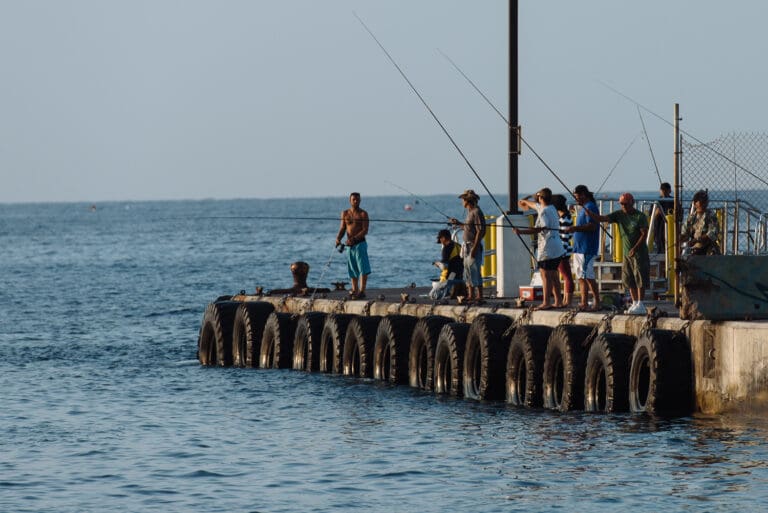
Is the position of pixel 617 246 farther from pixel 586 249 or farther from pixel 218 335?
pixel 218 335

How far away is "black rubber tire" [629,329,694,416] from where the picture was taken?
17391mm

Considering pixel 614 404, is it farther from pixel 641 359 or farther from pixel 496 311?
pixel 496 311

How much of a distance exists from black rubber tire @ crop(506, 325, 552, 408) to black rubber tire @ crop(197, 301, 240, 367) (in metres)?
8.57

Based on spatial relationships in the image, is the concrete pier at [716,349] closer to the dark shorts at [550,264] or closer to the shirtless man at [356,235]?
the dark shorts at [550,264]

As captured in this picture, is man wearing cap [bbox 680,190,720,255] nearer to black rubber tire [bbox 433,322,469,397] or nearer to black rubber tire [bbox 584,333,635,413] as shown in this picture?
black rubber tire [bbox 584,333,635,413]

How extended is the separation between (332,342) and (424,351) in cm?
278

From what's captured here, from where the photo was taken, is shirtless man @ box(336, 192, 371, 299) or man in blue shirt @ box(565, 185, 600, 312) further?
shirtless man @ box(336, 192, 371, 299)

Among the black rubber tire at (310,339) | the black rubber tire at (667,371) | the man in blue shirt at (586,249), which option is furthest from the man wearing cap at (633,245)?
the black rubber tire at (310,339)

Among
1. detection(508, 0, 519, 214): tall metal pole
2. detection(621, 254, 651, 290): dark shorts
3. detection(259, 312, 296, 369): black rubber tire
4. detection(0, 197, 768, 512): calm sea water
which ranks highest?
detection(508, 0, 519, 214): tall metal pole

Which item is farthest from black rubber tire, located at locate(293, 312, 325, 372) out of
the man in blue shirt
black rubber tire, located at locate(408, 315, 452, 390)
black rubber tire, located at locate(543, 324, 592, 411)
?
black rubber tire, located at locate(543, 324, 592, 411)

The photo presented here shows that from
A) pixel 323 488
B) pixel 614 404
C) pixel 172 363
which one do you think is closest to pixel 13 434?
pixel 323 488

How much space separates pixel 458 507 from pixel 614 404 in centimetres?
414

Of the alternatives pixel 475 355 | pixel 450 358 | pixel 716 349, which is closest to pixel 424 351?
pixel 450 358

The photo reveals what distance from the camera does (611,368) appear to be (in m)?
18.0
